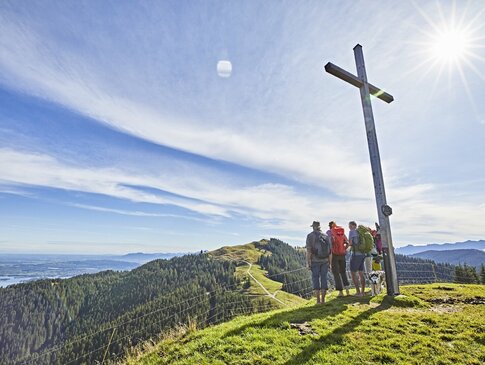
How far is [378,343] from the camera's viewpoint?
19.0 ft

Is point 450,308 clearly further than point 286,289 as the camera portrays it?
No

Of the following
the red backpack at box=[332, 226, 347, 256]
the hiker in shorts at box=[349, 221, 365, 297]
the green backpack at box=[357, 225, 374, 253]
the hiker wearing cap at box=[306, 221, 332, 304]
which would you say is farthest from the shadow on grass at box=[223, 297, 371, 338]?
the red backpack at box=[332, 226, 347, 256]

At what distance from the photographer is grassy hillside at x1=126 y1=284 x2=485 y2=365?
5.25 m

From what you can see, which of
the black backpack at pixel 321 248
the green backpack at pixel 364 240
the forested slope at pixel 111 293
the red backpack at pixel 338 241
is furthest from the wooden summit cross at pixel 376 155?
the forested slope at pixel 111 293

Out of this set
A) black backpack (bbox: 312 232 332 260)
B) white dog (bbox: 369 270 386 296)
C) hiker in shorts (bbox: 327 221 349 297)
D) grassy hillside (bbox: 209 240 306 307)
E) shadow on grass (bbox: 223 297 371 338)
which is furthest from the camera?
grassy hillside (bbox: 209 240 306 307)

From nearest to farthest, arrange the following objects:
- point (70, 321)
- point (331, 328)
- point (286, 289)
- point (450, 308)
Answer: point (331, 328)
point (450, 308)
point (286, 289)
point (70, 321)

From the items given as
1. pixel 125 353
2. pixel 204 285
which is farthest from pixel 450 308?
pixel 204 285

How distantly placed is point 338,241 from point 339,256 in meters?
0.60

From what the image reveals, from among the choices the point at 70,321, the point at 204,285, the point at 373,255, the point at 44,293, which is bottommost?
the point at 70,321

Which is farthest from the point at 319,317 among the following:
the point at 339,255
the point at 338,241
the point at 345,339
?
the point at 338,241

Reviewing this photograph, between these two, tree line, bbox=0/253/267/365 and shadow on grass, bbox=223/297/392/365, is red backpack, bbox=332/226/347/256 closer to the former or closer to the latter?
shadow on grass, bbox=223/297/392/365

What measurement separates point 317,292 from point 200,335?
477cm

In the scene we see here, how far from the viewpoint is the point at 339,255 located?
36.7ft

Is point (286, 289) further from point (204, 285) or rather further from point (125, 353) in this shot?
point (125, 353)
